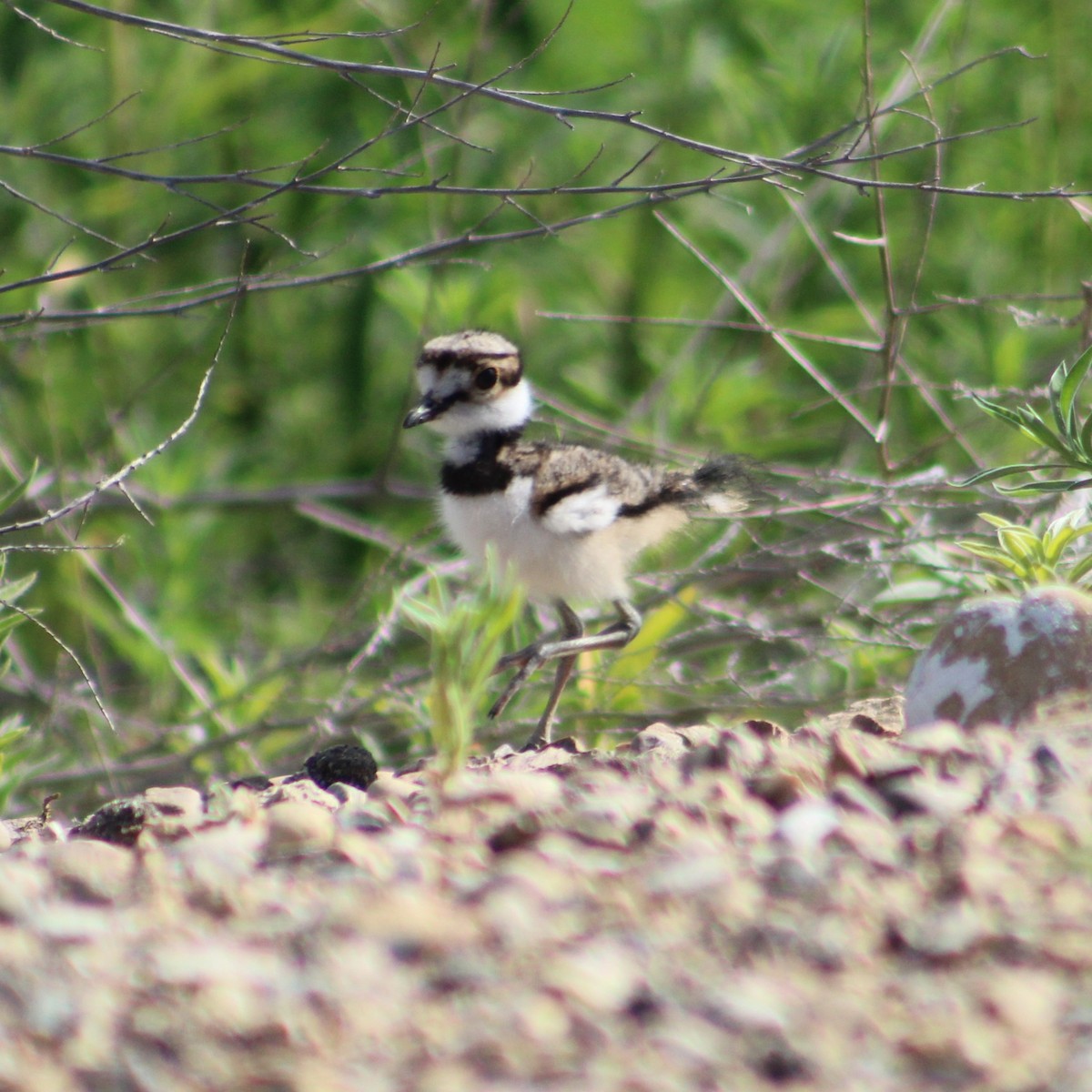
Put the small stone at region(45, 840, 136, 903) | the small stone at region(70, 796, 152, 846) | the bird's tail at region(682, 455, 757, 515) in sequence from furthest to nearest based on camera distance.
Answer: the bird's tail at region(682, 455, 757, 515)
the small stone at region(70, 796, 152, 846)
the small stone at region(45, 840, 136, 903)

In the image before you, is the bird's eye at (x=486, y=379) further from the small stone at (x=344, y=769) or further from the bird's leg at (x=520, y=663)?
the small stone at (x=344, y=769)

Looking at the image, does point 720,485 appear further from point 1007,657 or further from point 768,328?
point 1007,657

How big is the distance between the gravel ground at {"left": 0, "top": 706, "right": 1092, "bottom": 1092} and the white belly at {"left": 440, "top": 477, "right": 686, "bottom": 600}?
4.15 feet

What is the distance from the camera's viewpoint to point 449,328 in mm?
4805

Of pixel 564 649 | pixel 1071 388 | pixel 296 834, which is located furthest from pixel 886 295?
pixel 296 834

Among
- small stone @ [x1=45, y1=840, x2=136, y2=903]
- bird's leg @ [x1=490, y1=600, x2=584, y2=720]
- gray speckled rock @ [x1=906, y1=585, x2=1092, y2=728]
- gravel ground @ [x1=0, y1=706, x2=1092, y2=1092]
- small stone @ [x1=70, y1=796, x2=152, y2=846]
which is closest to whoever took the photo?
gravel ground @ [x1=0, y1=706, x2=1092, y2=1092]

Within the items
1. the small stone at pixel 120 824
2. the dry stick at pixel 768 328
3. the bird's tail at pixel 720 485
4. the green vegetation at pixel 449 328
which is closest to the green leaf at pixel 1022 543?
the dry stick at pixel 768 328

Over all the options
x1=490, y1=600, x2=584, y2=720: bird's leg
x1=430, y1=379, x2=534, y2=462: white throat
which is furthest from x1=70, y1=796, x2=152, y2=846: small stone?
x1=430, y1=379, x2=534, y2=462: white throat

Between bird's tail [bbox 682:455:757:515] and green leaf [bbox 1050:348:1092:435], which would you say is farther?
bird's tail [bbox 682:455:757:515]

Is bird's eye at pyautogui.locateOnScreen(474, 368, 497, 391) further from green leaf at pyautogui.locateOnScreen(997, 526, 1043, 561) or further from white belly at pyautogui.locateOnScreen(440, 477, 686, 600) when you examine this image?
green leaf at pyautogui.locateOnScreen(997, 526, 1043, 561)

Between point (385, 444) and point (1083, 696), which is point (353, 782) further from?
point (385, 444)

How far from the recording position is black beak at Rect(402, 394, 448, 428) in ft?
11.7

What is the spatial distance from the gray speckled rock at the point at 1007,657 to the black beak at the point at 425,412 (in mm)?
1403

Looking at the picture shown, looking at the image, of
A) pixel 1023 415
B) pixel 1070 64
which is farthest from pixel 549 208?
pixel 1023 415
